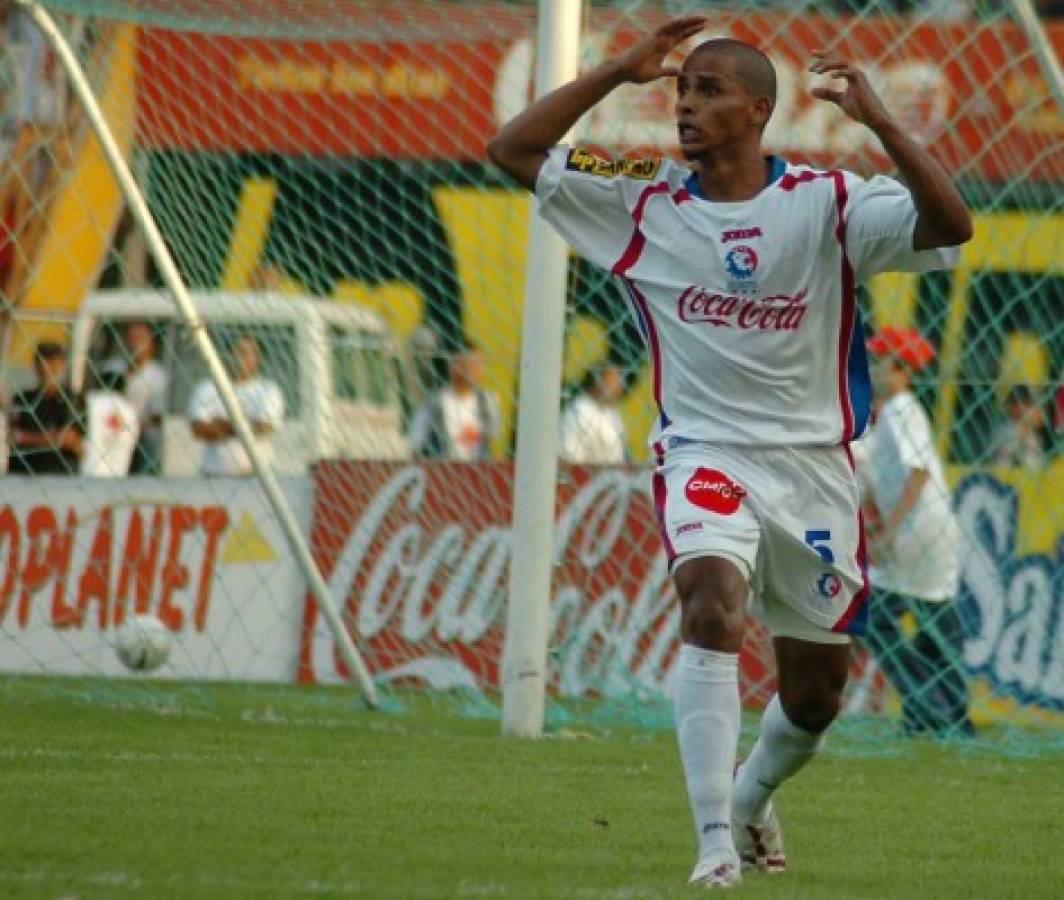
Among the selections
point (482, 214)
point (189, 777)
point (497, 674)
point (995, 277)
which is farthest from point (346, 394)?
point (189, 777)

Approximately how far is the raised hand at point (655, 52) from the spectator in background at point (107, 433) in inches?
312

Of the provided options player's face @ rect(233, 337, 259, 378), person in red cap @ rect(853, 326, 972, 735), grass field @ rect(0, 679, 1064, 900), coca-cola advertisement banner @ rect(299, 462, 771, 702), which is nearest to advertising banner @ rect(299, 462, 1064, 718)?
coca-cola advertisement banner @ rect(299, 462, 771, 702)

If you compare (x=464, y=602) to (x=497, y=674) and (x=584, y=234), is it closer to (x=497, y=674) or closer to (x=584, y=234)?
(x=497, y=674)

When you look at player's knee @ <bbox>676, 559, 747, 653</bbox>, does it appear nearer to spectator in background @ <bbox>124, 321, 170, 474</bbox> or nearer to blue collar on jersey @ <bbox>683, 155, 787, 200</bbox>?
blue collar on jersey @ <bbox>683, 155, 787, 200</bbox>

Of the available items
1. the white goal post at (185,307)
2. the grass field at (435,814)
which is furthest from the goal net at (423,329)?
the grass field at (435,814)

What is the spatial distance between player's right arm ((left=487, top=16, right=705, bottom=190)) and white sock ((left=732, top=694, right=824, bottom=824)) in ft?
5.13

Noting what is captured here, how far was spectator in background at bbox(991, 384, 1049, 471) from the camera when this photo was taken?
12414 mm

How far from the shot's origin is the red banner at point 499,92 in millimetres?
11953

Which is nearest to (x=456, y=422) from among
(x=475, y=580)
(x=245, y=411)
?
(x=245, y=411)

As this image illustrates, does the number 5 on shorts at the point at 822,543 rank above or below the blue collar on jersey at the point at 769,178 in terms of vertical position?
below

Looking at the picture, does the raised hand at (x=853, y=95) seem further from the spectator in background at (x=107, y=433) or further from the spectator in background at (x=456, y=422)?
the spectator in background at (x=456, y=422)

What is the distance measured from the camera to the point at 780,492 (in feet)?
21.5

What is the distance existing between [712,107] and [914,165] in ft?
2.08

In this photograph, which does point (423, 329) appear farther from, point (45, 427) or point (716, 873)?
point (716, 873)
